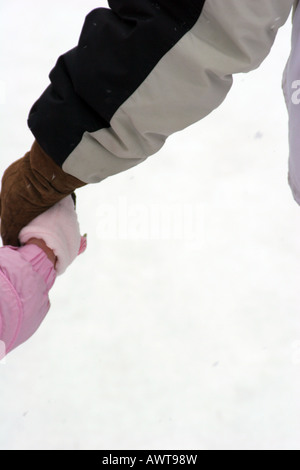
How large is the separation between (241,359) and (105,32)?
937 mm

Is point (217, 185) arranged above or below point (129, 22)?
below

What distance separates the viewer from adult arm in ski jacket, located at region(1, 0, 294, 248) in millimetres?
530

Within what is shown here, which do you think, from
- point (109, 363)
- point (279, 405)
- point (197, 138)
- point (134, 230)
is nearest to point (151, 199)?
point (134, 230)

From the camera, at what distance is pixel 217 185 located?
144cm

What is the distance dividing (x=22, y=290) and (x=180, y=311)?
596 millimetres

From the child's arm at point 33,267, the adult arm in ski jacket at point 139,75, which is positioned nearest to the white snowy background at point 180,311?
the child's arm at point 33,267

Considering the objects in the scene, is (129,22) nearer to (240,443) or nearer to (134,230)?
(134,230)

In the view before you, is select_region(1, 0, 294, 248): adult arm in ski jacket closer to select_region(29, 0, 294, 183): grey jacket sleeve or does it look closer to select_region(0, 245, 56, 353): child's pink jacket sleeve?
select_region(29, 0, 294, 183): grey jacket sleeve

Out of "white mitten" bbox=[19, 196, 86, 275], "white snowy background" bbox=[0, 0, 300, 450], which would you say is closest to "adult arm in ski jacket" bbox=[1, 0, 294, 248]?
"white mitten" bbox=[19, 196, 86, 275]

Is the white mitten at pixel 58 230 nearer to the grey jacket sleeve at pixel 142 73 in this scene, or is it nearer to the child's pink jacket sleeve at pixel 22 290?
the child's pink jacket sleeve at pixel 22 290

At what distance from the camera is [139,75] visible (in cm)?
58

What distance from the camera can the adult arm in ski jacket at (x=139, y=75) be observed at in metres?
0.53

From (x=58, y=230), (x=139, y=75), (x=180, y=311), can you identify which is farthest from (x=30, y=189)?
(x=180, y=311)

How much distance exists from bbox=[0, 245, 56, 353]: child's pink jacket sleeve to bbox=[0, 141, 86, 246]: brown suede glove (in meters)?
0.05
